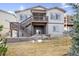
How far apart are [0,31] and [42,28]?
1.48 feet

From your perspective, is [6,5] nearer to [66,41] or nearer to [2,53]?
[2,53]

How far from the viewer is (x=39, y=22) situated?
1704 millimetres

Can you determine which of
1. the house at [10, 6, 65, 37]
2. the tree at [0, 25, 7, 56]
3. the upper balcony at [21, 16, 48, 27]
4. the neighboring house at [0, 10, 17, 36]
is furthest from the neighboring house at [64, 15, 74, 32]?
the tree at [0, 25, 7, 56]

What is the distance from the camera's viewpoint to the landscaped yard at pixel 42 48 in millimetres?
1659

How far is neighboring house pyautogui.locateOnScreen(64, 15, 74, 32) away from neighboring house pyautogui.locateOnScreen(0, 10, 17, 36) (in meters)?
0.55

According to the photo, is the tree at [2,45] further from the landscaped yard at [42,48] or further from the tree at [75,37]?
the tree at [75,37]

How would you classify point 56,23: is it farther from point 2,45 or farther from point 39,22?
point 2,45

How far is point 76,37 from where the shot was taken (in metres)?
1.64

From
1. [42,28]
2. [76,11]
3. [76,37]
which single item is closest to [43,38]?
[42,28]

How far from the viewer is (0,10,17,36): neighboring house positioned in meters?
1.66

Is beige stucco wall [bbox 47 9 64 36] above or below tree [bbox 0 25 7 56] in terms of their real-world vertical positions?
above

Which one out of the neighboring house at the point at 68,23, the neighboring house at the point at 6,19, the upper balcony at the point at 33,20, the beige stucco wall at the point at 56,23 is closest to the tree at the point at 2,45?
the neighboring house at the point at 6,19

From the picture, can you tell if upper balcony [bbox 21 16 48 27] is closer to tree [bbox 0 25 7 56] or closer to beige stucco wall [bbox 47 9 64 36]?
beige stucco wall [bbox 47 9 64 36]

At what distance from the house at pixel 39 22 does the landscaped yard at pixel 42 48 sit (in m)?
0.10
